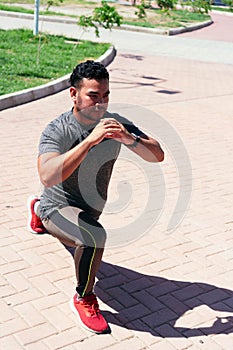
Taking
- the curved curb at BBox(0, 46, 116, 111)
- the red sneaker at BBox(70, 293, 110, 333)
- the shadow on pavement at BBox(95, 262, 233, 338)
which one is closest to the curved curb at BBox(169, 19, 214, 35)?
the curved curb at BBox(0, 46, 116, 111)

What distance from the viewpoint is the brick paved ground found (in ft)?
10.6

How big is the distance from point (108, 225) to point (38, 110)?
396 centimetres

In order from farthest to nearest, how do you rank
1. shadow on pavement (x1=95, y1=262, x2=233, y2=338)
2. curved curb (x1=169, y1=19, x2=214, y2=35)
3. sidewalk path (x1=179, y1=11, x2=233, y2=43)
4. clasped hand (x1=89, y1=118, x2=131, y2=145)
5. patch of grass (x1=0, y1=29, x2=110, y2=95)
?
sidewalk path (x1=179, y1=11, x2=233, y2=43) → curved curb (x1=169, y1=19, x2=214, y2=35) → patch of grass (x1=0, y1=29, x2=110, y2=95) → shadow on pavement (x1=95, y1=262, x2=233, y2=338) → clasped hand (x1=89, y1=118, x2=131, y2=145)

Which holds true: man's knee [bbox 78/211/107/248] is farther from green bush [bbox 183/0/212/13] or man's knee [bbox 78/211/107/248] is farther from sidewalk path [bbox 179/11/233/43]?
green bush [bbox 183/0/212/13]

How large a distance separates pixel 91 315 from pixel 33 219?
48.6 inches

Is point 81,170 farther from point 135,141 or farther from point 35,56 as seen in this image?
point 35,56

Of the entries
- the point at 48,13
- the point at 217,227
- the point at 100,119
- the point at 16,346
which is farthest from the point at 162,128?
the point at 48,13

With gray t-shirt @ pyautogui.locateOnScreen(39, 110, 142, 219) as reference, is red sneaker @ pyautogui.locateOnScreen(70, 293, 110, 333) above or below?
below

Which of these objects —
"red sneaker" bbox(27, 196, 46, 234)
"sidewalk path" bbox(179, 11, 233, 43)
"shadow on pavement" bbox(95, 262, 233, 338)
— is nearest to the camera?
"shadow on pavement" bbox(95, 262, 233, 338)

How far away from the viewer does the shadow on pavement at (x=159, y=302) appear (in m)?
3.35

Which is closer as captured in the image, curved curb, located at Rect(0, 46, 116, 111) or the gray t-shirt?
the gray t-shirt

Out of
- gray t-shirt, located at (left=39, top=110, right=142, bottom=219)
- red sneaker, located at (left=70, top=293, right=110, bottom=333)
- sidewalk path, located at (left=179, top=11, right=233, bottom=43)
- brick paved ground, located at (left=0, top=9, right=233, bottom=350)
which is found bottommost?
sidewalk path, located at (left=179, top=11, right=233, bottom=43)

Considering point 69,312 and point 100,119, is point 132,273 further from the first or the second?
point 100,119

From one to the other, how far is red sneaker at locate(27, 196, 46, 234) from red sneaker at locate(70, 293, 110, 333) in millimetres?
1091
